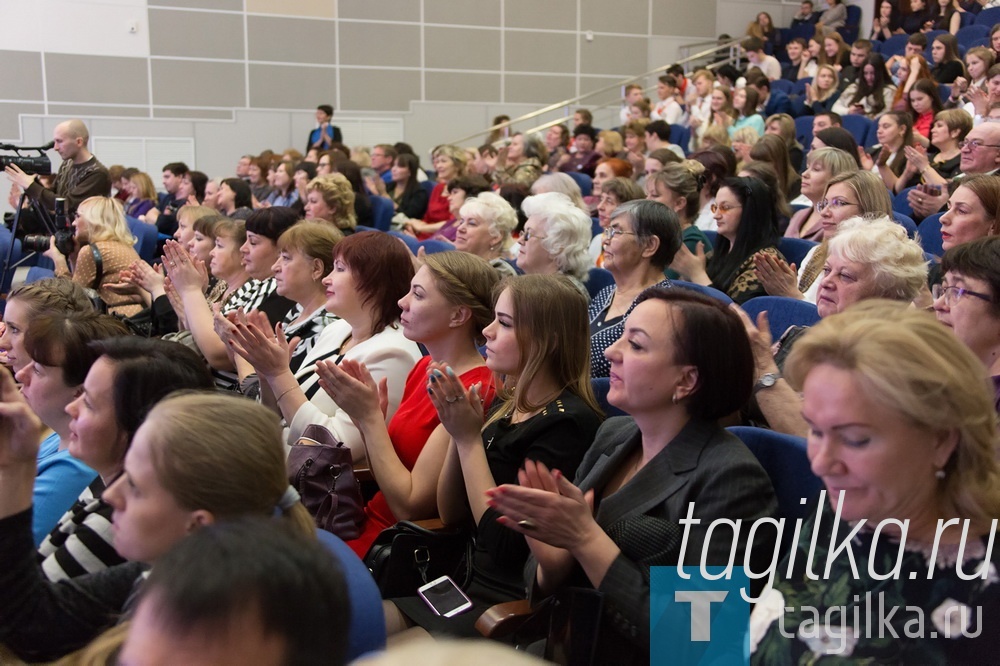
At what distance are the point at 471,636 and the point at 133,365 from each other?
0.87m

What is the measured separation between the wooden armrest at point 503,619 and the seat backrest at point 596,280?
7.14 feet

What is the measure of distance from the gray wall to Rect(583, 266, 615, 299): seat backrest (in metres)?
A: 7.77

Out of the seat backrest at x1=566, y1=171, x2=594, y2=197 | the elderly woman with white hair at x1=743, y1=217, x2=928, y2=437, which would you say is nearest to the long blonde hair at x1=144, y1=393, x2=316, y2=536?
the elderly woman with white hair at x1=743, y1=217, x2=928, y2=437

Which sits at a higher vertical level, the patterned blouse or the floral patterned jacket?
the patterned blouse

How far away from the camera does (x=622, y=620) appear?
1.56 m

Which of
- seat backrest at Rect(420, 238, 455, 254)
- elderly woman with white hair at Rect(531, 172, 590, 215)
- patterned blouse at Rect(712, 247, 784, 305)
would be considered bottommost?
patterned blouse at Rect(712, 247, 784, 305)

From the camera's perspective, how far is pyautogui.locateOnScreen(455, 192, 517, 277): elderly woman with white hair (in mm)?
4164

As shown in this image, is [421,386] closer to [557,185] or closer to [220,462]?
[220,462]

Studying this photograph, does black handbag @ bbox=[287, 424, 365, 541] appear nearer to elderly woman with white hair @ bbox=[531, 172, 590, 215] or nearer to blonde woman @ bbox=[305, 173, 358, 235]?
elderly woman with white hair @ bbox=[531, 172, 590, 215]

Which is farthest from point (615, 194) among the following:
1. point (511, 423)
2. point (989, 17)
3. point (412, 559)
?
point (989, 17)

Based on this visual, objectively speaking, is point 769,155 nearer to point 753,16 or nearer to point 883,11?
point 883,11

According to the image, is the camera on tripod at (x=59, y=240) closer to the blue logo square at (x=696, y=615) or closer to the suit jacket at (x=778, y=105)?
the blue logo square at (x=696, y=615)

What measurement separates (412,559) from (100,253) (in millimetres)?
2967

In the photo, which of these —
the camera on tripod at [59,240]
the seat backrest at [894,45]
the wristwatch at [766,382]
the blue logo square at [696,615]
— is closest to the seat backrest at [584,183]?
the camera on tripod at [59,240]
